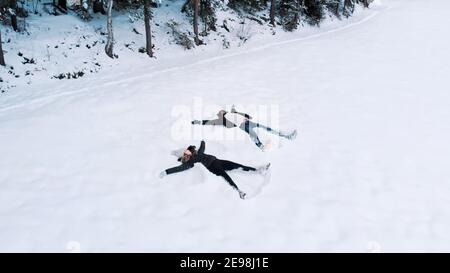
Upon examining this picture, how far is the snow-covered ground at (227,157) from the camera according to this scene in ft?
22.6


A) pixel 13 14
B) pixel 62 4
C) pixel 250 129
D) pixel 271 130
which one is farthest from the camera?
pixel 62 4

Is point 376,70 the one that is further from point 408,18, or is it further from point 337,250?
point 408,18

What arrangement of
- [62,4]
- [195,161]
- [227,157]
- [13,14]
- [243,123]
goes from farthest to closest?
[62,4] < [13,14] < [243,123] < [227,157] < [195,161]

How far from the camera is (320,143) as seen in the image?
10.6 m

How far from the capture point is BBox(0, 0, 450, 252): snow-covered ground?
6.90m

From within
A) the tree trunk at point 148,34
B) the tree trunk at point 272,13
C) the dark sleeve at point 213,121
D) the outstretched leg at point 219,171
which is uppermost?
the tree trunk at point 272,13

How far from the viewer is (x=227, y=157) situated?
31.7ft

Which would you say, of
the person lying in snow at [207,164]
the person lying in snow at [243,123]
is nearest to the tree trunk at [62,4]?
the person lying in snow at [243,123]

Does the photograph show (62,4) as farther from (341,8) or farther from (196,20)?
(341,8)

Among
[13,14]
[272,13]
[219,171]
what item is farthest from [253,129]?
[272,13]

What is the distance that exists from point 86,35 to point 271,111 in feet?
44.5

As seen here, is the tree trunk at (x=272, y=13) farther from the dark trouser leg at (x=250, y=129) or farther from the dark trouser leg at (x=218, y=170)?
the dark trouser leg at (x=218, y=170)

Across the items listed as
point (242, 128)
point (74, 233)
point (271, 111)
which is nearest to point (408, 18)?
point (271, 111)

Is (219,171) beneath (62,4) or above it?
beneath
